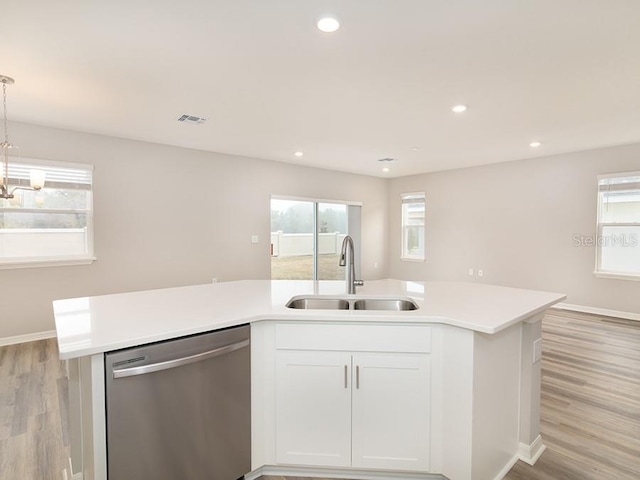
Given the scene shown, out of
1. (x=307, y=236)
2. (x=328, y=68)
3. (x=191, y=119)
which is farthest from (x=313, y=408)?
(x=307, y=236)

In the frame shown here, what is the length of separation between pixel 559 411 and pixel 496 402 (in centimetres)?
119

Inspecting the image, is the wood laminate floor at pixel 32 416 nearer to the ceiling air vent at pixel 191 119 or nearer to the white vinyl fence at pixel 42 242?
the white vinyl fence at pixel 42 242

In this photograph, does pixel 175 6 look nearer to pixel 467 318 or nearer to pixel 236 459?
pixel 467 318

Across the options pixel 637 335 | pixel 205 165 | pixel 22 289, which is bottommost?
pixel 637 335

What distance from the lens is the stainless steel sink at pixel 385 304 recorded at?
2106 mm

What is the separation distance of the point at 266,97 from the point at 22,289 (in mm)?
3640

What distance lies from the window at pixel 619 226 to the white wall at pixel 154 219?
4.85 m

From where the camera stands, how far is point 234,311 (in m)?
1.76

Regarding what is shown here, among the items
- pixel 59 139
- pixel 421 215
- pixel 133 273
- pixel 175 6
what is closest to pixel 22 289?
pixel 133 273

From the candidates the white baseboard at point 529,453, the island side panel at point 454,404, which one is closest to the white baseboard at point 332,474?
the island side panel at point 454,404

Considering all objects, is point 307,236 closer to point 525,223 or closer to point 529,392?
point 525,223

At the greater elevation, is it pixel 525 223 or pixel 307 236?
pixel 525 223

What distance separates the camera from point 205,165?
549 cm

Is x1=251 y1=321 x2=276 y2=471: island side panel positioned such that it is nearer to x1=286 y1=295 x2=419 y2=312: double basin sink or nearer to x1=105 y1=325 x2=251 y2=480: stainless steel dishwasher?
x1=105 y1=325 x2=251 y2=480: stainless steel dishwasher
